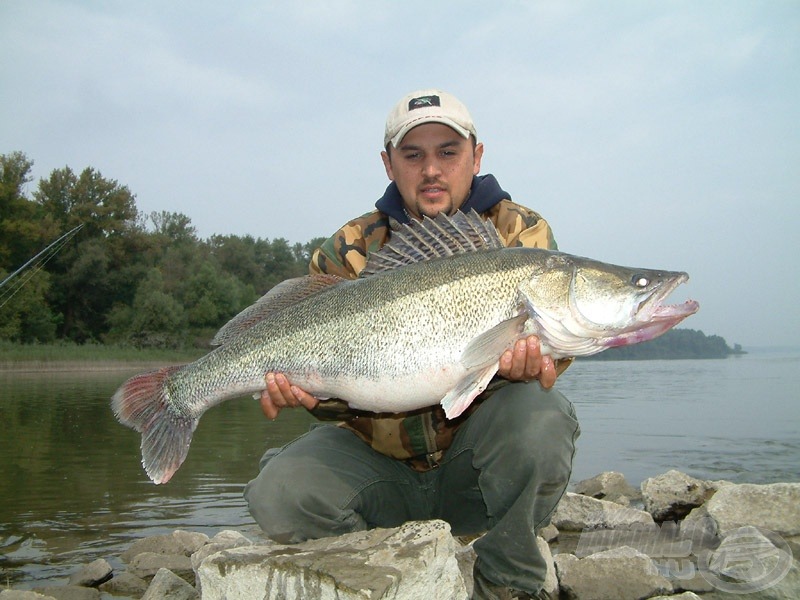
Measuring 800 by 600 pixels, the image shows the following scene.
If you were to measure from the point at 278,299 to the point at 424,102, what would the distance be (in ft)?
4.84

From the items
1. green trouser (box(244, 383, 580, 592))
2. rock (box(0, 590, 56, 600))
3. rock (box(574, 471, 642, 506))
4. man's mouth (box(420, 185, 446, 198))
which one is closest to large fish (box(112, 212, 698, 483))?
green trouser (box(244, 383, 580, 592))

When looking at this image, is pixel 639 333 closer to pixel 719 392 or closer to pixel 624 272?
pixel 624 272

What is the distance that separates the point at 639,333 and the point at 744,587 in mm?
1960

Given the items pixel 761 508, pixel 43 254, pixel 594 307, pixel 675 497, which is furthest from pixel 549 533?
pixel 43 254

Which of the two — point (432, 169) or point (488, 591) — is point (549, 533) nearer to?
point (488, 591)

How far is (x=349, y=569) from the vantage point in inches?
110

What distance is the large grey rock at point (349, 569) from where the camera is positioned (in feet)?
8.98

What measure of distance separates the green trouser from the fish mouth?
439 millimetres

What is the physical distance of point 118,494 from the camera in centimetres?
829

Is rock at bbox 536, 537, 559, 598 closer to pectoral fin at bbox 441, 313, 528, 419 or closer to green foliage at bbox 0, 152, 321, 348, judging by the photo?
pectoral fin at bbox 441, 313, 528, 419

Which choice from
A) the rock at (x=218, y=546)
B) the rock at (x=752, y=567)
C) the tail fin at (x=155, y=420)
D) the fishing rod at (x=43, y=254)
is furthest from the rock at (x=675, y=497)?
the fishing rod at (x=43, y=254)

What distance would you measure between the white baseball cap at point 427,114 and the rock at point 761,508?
144 inches

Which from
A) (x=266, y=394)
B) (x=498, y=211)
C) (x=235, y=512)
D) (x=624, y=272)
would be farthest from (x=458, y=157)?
(x=235, y=512)

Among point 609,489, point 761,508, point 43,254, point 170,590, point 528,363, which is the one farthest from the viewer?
point 43,254
